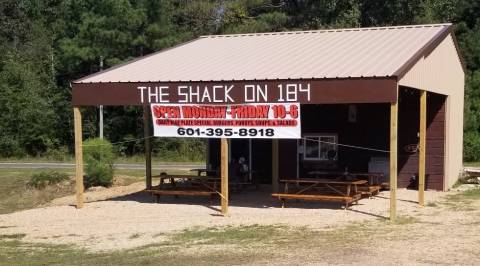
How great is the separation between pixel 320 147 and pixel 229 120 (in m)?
6.02

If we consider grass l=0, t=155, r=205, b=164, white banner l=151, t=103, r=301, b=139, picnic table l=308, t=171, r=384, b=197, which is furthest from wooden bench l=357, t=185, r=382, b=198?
grass l=0, t=155, r=205, b=164

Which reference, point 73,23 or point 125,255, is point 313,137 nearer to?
point 125,255

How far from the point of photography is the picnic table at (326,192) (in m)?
15.2

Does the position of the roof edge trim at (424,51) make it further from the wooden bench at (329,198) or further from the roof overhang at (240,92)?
the wooden bench at (329,198)

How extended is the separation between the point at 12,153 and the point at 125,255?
107ft

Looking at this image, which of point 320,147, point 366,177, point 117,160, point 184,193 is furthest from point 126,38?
point 184,193

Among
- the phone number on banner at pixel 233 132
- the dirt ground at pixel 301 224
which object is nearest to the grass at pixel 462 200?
the dirt ground at pixel 301 224

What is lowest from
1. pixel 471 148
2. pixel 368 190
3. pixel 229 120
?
pixel 368 190

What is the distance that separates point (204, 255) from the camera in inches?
413

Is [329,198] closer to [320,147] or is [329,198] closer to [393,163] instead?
[393,163]

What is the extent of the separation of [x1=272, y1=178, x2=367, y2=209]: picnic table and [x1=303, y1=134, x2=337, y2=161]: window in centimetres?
272

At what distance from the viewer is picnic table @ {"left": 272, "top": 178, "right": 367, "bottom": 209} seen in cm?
1517

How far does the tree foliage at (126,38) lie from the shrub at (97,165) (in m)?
12.2

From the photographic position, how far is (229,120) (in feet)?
49.1
